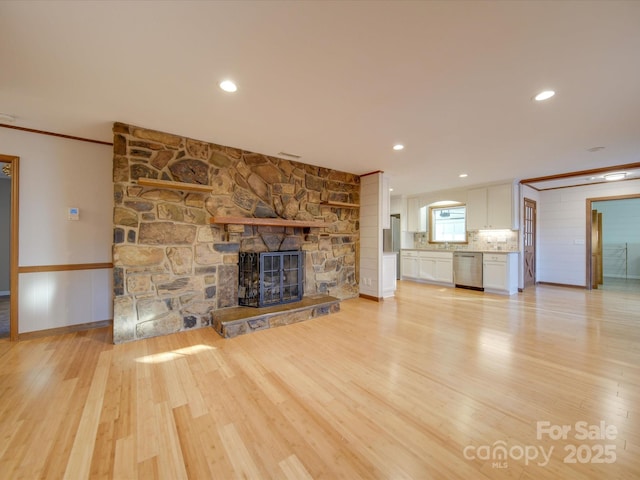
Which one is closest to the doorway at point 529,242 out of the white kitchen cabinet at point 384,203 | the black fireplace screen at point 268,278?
the white kitchen cabinet at point 384,203

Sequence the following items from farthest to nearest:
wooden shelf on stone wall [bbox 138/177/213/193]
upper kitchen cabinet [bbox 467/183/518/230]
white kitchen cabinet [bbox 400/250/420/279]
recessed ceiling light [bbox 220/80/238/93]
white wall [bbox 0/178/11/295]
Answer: white kitchen cabinet [bbox 400/250/420/279] < upper kitchen cabinet [bbox 467/183/518/230] < white wall [bbox 0/178/11/295] < wooden shelf on stone wall [bbox 138/177/213/193] < recessed ceiling light [bbox 220/80/238/93]

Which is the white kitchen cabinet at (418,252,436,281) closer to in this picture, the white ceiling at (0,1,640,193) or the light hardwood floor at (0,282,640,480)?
the light hardwood floor at (0,282,640,480)

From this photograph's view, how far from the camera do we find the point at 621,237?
7.62 m

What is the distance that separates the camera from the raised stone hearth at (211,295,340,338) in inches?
122

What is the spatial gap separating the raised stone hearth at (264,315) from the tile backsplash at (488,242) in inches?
167

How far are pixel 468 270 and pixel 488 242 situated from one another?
936 millimetres

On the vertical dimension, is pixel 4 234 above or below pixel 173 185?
below

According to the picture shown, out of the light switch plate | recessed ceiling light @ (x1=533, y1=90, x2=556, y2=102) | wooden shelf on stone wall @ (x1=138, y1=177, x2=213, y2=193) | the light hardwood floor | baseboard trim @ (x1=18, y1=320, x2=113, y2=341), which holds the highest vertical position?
recessed ceiling light @ (x1=533, y1=90, x2=556, y2=102)

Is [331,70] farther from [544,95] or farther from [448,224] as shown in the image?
[448,224]

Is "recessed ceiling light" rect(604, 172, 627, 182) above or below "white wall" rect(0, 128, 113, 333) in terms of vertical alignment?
above

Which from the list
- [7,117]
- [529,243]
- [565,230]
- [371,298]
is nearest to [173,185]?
[7,117]

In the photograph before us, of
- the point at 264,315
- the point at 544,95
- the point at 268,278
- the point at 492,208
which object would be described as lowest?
the point at 264,315

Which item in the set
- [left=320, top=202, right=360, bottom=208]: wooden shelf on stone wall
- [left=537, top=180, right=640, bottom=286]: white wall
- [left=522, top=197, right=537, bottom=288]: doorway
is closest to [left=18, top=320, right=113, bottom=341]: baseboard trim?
[left=320, top=202, right=360, bottom=208]: wooden shelf on stone wall

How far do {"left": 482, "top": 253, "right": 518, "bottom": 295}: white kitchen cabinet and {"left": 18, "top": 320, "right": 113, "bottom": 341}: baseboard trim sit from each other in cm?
690
